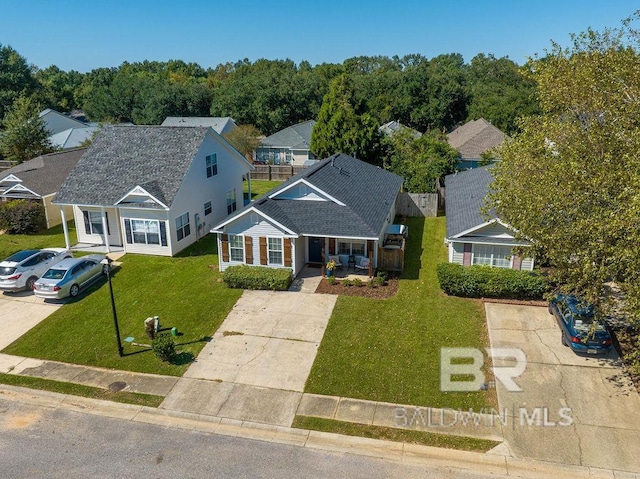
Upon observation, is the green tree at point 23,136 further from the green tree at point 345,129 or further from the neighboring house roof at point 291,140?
the green tree at point 345,129

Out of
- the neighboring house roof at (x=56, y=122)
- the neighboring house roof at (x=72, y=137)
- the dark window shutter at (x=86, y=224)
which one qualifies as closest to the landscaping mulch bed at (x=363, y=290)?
the dark window shutter at (x=86, y=224)

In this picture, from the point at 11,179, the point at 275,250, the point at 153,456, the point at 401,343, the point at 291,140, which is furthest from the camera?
the point at 291,140

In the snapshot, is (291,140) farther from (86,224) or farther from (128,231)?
(128,231)

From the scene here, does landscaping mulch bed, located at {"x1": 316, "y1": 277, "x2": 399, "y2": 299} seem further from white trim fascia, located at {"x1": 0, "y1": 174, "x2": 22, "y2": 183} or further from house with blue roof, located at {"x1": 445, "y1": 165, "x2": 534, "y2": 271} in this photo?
white trim fascia, located at {"x1": 0, "y1": 174, "x2": 22, "y2": 183}

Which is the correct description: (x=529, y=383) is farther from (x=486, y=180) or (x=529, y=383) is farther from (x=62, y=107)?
(x=62, y=107)

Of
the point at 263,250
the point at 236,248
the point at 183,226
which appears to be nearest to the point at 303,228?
the point at 263,250

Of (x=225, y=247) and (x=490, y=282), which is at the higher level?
(x=225, y=247)

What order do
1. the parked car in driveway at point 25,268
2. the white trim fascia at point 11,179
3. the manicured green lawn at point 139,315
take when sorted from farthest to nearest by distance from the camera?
the white trim fascia at point 11,179, the parked car in driveway at point 25,268, the manicured green lawn at point 139,315
